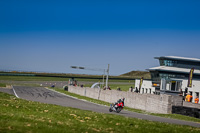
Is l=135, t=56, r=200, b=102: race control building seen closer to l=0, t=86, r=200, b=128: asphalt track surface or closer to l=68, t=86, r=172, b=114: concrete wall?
l=68, t=86, r=172, b=114: concrete wall

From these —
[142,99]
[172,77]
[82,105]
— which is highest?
[172,77]


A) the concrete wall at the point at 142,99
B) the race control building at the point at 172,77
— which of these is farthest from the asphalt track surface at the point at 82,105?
the race control building at the point at 172,77

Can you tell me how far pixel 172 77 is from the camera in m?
74.0

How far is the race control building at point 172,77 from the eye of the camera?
56.7m

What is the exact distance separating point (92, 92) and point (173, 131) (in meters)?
48.6

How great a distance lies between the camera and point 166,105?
3131cm

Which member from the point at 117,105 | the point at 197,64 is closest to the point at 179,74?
the point at 197,64

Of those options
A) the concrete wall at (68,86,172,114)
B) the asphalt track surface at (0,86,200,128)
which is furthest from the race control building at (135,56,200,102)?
the asphalt track surface at (0,86,200,128)

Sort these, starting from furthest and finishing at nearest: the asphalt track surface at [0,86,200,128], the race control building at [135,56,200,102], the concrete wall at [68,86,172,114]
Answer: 1. the race control building at [135,56,200,102]
2. the concrete wall at [68,86,172,114]
3. the asphalt track surface at [0,86,200,128]

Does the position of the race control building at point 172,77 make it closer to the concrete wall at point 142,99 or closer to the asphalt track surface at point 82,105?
the concrete wall at point 142,99

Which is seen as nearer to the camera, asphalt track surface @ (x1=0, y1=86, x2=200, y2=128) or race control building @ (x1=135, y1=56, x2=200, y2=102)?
asphalt track surface @ (x1=0, y1=86, x2=200, y2=128)

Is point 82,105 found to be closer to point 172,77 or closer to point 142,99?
point 142,99

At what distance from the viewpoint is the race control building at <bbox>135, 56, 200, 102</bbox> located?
186 feet

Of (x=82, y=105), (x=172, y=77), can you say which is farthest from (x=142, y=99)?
(x=172, y=77)
